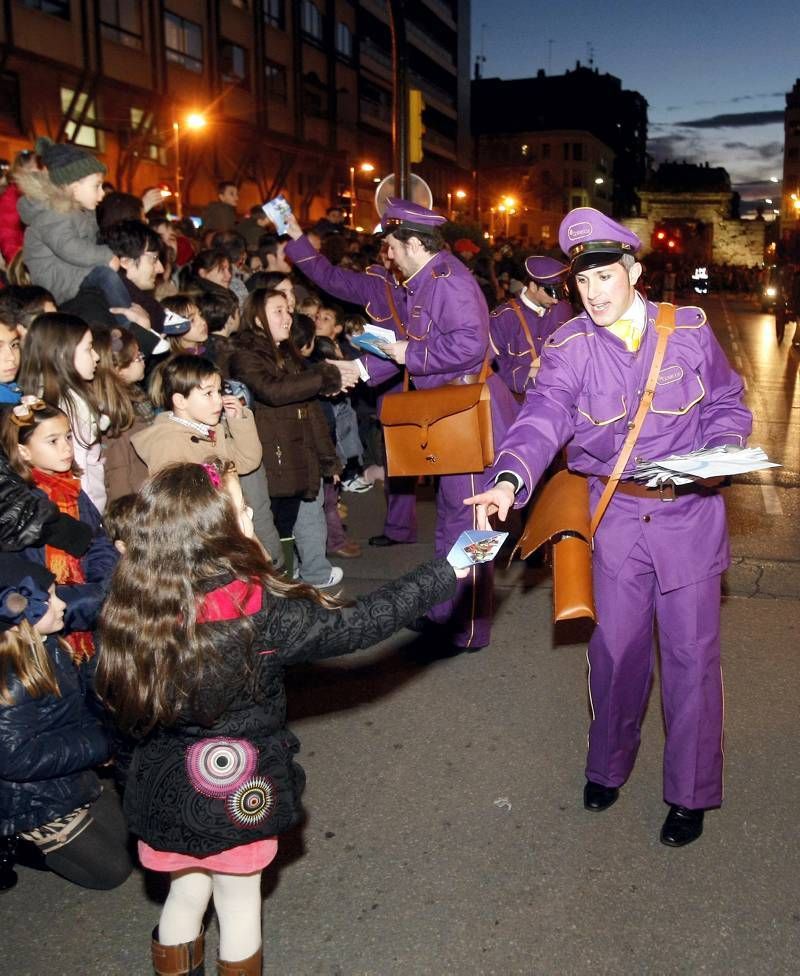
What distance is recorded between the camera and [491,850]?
11.6ft

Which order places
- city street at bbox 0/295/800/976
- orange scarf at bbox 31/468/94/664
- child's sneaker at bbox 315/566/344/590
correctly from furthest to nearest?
1. child's sneaker at bbox 315/566/344/590
2. orange scarf at bbox 31/468/94/664
3. city street at bbox 0/295/800/976

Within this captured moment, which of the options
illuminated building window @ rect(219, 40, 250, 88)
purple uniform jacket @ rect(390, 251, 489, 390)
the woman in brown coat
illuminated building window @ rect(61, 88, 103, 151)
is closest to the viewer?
purple uniform jacket @ rect(390, 251, 489, 390)

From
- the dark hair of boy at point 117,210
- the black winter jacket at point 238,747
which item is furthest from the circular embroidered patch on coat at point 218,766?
the dark hair of boy at point 117,210

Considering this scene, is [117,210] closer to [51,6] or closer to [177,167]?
[51,6]

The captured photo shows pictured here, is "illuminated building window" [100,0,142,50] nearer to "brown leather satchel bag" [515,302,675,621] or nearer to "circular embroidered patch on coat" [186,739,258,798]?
"brown leather satchel bag" [515,302,675,621]

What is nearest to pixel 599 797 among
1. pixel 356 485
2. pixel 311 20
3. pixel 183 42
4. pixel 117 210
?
pixel 117 210

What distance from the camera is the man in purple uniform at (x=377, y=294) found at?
5.96m

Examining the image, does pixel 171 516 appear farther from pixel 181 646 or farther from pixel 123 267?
pixel 123 267

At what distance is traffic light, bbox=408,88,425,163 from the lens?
967 cm

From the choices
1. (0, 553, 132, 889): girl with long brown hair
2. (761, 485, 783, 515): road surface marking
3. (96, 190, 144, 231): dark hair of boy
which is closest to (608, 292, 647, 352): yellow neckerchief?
(0, 553, 132, 889): girl with long brown hair

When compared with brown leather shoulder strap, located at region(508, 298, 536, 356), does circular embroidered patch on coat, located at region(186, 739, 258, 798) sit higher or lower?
lower

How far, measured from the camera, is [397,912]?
126 inches

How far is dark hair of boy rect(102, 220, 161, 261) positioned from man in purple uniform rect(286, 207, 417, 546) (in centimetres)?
96

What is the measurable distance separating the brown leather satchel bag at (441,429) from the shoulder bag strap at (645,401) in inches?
58.5
